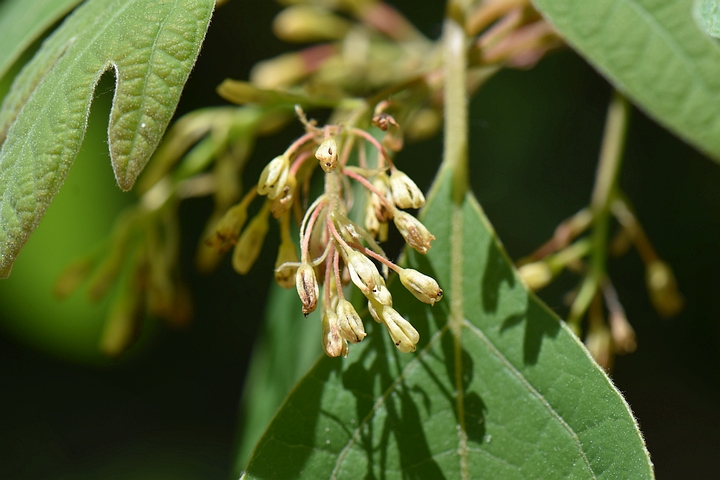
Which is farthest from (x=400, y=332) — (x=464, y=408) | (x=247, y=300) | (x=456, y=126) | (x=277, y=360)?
(x=247, y=300)

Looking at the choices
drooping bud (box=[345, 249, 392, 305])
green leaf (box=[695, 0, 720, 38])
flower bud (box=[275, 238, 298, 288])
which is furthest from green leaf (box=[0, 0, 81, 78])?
green leaf (box=[695, 0, 720, 38])

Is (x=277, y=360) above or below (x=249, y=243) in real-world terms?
below

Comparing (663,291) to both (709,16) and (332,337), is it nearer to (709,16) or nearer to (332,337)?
(709,16)

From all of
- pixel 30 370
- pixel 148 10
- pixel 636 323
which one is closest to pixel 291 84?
pixel 148 10

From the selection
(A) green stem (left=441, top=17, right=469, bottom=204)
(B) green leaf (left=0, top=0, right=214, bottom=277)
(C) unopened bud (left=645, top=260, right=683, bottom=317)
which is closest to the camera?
(B) green leaf (left=0, top=0, right=214, bottom=277)

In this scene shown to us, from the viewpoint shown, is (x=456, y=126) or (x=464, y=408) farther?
(x=456, y=126)

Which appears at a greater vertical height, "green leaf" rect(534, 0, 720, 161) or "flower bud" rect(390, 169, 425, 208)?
"flower bud" rect(390, 169, 425, 208)

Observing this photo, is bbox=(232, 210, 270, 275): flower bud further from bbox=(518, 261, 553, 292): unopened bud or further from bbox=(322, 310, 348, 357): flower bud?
bbox=(518, 261, 553, 292): unopened bud
